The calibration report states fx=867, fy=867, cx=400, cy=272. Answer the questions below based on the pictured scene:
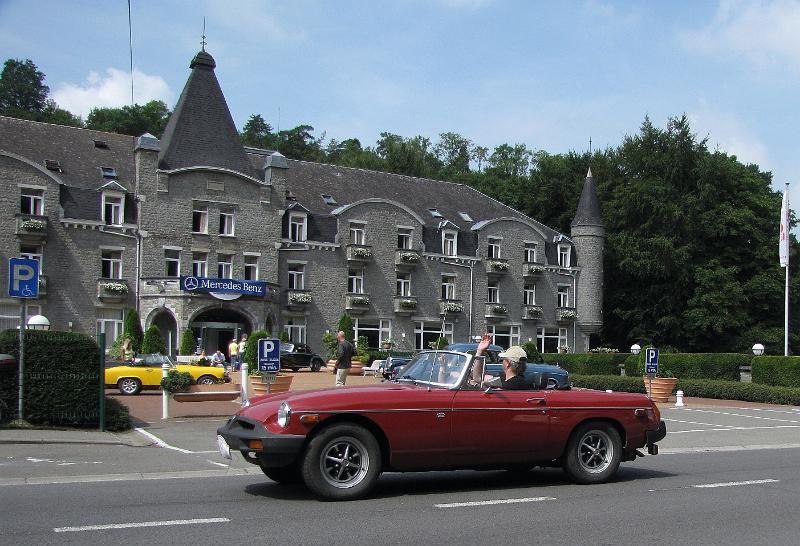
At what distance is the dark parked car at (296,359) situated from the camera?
42281 mm

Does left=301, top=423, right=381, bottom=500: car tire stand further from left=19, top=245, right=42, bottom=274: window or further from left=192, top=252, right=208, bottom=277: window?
left=192, top=252, right=208, bottom=277: window

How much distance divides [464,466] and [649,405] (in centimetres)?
286

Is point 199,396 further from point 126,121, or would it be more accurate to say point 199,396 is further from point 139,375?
Result: point 126,121

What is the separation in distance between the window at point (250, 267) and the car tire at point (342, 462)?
133 ft

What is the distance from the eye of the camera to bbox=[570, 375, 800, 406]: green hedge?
2856 centimetres

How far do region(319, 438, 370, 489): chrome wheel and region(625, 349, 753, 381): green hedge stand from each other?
27729mm

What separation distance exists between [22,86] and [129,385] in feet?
224

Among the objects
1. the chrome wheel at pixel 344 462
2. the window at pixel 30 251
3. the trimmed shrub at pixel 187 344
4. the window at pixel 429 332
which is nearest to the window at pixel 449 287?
the window at pixel 429 332

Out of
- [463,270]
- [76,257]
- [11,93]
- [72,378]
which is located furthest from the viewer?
[11,93]

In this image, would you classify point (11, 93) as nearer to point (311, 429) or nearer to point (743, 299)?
point (743, 299)

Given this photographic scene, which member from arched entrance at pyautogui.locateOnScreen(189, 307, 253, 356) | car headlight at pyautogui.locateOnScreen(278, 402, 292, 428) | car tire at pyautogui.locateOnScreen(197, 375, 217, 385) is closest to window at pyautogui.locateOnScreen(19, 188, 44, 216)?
arched entrance at pyautogui.locateOnScreen(189, 307, 253, 356)

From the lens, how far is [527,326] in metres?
59.2

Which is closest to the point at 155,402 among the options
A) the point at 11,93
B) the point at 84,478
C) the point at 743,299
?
the point at 84,478

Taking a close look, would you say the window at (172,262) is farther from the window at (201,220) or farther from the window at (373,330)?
the window at (373,330)
